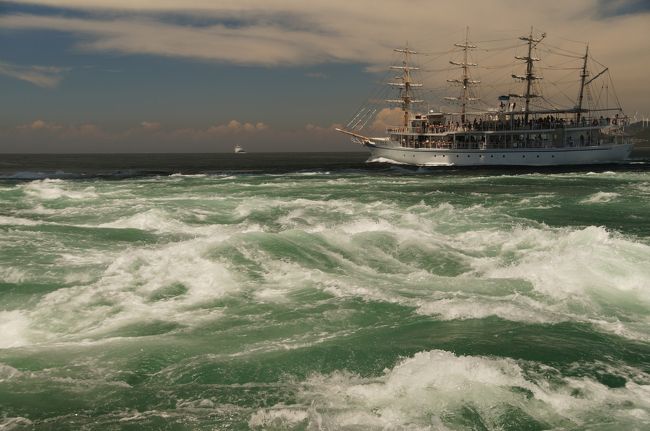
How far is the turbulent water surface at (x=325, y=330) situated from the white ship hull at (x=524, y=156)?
261 ft

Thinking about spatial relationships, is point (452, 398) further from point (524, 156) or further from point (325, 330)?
point (524, 156)

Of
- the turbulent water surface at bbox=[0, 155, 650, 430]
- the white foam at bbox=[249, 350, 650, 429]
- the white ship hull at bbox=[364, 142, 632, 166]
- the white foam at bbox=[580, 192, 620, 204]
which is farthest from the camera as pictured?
the white ship hull at bbox=[364, 142, 632, 166]

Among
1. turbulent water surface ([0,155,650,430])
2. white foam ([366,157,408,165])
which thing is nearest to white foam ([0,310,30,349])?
turbulent water surface ([0,155,650,430])

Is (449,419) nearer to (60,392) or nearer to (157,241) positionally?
(60,392)

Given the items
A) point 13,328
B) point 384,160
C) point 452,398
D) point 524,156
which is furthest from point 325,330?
point 384,160

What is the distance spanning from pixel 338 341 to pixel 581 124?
11065 cm

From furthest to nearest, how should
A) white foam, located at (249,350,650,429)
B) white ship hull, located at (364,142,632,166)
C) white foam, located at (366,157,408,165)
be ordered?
white foam, located at (366,157,408,165), white ship hull, located at (364,142,632,166), white foam, located at (249,350,650,429)

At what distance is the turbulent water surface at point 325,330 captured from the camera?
877 cm

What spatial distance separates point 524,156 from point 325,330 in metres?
99.3

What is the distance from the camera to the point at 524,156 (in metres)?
103

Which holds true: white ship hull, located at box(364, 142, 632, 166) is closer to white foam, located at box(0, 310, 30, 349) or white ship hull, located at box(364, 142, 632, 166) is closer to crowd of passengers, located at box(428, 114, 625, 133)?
crowd of passengers, located at box(428, 114, 625, 133)

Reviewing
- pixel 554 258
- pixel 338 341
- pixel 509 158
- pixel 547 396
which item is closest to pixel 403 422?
pixel 547 396

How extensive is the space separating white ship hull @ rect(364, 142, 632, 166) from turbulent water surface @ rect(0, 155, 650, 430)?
7953 cm

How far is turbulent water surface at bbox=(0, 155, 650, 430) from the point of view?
8.77 metres
